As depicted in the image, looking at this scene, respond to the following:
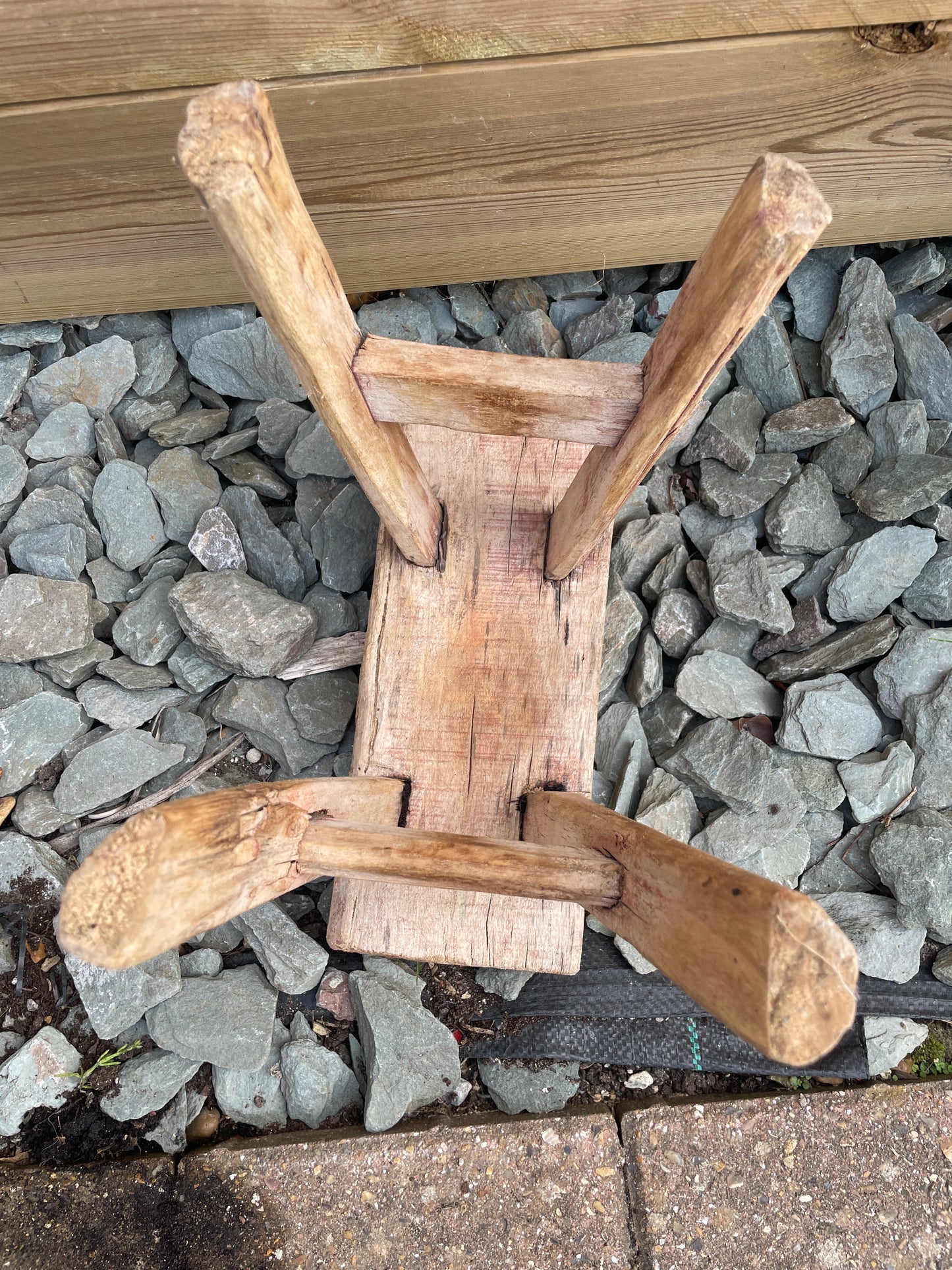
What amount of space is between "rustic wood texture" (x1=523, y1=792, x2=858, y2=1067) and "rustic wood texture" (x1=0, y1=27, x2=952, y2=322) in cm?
143

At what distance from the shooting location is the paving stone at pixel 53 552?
6.48 feet

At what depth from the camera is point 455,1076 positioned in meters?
1.74

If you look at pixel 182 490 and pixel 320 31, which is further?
Answer: pixel 182 490

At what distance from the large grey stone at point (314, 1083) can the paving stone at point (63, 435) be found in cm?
147

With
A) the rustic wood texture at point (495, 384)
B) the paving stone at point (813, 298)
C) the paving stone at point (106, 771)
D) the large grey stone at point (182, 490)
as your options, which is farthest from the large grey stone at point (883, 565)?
the paving stone at point (106, 771)

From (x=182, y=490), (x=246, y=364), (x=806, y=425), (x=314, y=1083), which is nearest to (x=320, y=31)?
(x=246, y=364)

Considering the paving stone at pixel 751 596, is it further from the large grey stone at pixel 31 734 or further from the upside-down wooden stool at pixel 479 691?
the large grey stone at pixel 31 734

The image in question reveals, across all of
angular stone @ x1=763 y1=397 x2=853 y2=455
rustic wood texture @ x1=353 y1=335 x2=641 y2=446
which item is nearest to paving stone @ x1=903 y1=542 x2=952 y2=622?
angular stone @ x1=763 y1=397 x2=853 y2=455

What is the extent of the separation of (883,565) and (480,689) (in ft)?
3.24

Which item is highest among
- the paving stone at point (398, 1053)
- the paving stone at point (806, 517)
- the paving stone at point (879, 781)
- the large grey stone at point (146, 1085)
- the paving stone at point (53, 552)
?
→ the paving stone at point (806, 517)

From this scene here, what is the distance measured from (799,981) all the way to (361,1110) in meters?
1.28

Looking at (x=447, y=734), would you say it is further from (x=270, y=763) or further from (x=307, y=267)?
(x=307, y=267)

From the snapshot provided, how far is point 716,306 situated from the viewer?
Result: 96cm

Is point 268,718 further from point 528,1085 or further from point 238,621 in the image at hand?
point 528,1085
